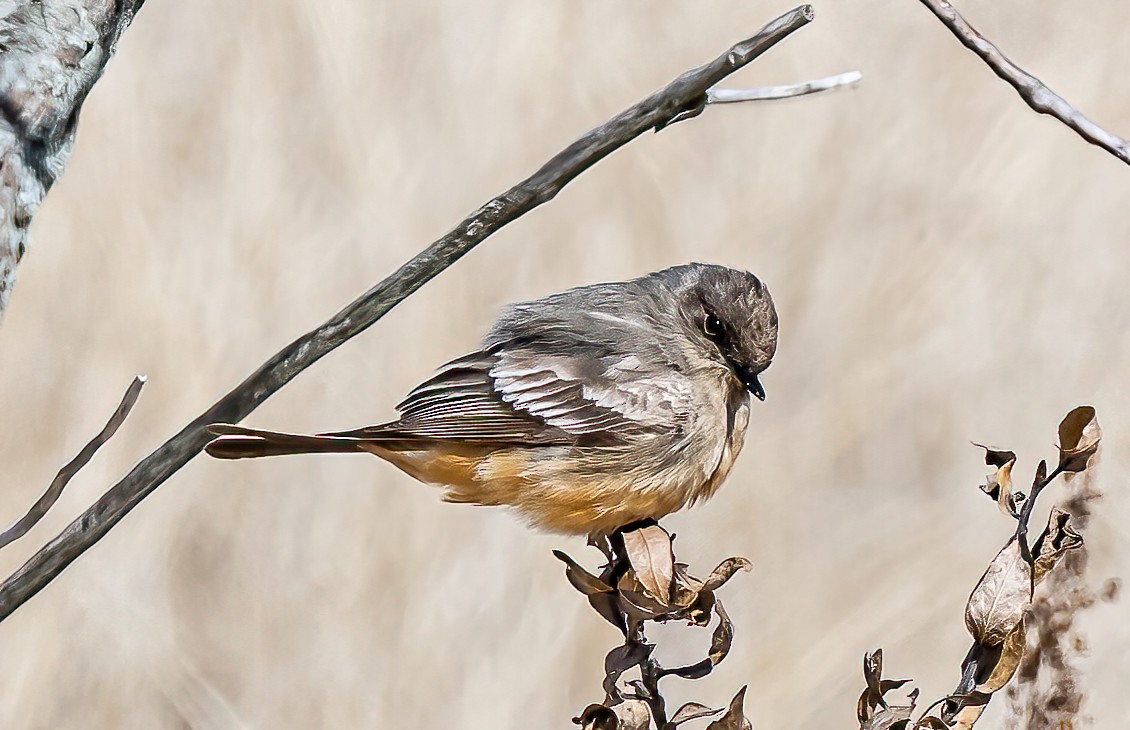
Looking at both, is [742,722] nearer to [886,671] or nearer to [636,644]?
[636,644]

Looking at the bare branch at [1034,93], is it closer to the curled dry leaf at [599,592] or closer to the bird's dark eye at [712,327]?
the curled dry leaf at [599,592]

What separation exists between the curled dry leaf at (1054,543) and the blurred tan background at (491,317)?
1.42 metres

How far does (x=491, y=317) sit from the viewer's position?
2.04 meters

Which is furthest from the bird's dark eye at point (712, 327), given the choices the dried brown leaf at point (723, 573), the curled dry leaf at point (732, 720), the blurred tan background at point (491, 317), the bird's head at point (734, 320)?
the blurred tan background at point (491, 317)

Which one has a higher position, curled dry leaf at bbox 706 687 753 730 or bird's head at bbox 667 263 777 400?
bird's head at bbox 667 263 777 400

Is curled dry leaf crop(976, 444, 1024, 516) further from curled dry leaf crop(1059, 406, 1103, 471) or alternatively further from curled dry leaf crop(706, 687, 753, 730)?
curled dry leaf crop(706, 687, 753, 730)

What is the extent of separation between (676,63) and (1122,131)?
3.11 ft

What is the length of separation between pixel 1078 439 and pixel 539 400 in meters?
0.64

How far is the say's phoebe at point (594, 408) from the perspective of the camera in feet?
3.95

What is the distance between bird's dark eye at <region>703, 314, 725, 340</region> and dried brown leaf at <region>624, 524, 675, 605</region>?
17.1 inches

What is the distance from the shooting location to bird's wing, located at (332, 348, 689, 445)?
1232 mm

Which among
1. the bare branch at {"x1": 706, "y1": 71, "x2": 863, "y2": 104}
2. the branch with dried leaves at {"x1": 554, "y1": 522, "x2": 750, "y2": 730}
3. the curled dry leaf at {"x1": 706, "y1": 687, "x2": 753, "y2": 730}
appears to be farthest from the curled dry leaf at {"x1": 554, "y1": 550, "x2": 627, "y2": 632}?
the bare branch at {"x1": 706, "y1": 71, "x2": 863, "y2": 104}

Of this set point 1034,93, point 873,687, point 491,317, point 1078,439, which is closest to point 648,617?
point 873,687

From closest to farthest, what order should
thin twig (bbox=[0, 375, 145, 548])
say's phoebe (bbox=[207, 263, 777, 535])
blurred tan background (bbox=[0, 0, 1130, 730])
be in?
thin twig (bbox=[0, 375, 145, 548]), say's phoebe (bbox=[207, 263, 777, 535]), blurred tan background (bbox=[0, 0, 1130, 730])
